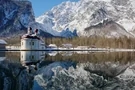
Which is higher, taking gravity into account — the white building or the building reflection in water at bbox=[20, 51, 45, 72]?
the white building

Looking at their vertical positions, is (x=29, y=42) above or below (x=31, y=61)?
above

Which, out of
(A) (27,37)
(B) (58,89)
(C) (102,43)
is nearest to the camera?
(B) (58,89)

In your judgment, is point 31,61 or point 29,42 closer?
point 31,61

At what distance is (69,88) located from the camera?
2139 cm

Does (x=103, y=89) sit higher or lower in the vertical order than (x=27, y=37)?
lower

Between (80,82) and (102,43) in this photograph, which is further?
→ (102,43)

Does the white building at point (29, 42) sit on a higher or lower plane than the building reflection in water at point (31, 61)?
higher

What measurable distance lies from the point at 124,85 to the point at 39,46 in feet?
378

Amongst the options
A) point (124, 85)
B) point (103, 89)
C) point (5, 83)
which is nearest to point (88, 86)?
point (103, 89)

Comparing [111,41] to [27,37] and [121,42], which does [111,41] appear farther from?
[27,37]

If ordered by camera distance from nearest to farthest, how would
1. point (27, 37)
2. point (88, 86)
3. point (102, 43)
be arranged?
point (88, 86) → point (27, 37) → point (102, 43)

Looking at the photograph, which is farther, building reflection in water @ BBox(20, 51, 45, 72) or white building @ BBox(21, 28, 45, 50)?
white building @ BBox(21, 28, 45, 50)

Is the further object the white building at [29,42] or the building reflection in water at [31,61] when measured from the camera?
the white building at [29,42]

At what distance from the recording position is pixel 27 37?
13062 cm
